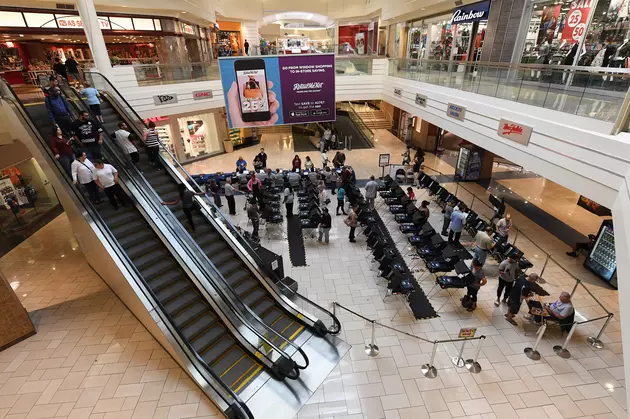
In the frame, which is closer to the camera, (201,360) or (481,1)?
(201,360)

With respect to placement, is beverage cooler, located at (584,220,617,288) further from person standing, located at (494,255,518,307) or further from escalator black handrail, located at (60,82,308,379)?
escalator black handrail, located at (60,82,308,379)

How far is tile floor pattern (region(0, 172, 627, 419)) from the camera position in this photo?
5562 mm

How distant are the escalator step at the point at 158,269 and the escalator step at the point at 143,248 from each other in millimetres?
408

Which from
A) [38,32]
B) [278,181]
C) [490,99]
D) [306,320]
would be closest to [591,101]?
[490,99]

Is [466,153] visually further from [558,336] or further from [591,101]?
[558,336]

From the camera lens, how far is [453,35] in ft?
52.6

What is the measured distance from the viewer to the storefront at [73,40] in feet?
42.2

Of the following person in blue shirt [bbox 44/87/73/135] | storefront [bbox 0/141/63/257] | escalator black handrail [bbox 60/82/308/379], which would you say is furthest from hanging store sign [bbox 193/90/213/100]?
person in blue shirt [bbox 44/87/73/135]

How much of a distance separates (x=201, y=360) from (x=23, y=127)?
7.38 m

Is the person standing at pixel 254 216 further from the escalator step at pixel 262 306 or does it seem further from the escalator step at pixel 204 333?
the escalator step at pixel 204 333

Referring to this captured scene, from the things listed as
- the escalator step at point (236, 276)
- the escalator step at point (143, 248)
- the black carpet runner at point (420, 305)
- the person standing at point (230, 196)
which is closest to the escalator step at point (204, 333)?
the escalator step at point (236, 276)

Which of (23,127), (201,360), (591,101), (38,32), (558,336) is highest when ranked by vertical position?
(38,32)

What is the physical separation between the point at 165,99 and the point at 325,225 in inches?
379

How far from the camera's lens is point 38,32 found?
13.1 m
